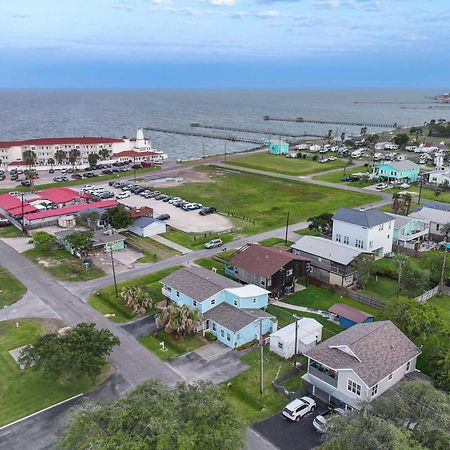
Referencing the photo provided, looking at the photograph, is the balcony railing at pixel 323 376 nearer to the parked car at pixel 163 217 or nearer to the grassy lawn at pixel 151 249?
the grassy lawn at pixel 151 249

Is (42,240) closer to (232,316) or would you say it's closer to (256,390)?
(232,316)

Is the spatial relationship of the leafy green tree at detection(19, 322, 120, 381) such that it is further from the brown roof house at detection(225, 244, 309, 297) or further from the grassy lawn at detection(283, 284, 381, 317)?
the grassy lawn at detection(283, 284, 381, 317)

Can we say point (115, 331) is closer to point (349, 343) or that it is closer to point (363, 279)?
point (349, 343)

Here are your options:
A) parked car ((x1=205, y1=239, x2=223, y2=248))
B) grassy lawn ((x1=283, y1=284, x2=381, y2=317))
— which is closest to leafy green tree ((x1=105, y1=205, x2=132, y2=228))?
parked car ((x1=205, y1=239, x2=223, y2=248))

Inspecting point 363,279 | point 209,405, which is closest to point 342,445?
point 209,405

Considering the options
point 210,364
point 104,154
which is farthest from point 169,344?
point 104,154

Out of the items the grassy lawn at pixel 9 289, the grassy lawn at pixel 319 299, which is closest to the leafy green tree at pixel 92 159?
the grassy lawn at pixel 9 289

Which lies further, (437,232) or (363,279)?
(437,232)
